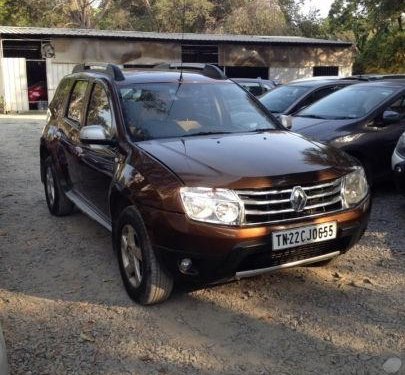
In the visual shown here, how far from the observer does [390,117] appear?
6.84 meters

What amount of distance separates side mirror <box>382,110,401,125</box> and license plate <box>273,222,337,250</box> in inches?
138

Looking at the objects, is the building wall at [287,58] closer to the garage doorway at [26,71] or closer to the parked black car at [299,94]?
the garage doorway at [26,71]

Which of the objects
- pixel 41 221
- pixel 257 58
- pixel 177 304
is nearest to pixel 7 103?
pixel 257 58

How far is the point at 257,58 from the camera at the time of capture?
2712 centimetres

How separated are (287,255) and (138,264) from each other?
114 centimetres

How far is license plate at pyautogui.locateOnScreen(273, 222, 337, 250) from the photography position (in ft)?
11.9

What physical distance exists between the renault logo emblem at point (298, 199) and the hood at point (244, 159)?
80 mm

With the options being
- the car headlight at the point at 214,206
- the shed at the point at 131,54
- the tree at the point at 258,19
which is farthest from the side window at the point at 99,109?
the tree at the point at 258,19

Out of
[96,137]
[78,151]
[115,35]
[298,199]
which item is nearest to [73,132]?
[78,151]

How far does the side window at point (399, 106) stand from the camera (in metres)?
7.14

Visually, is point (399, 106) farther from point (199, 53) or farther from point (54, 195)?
point (199, 53)

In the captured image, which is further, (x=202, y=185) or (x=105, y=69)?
(x=105, y=69)

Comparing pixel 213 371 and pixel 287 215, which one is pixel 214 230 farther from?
pixel 213 371

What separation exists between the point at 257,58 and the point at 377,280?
23845 millimetres
